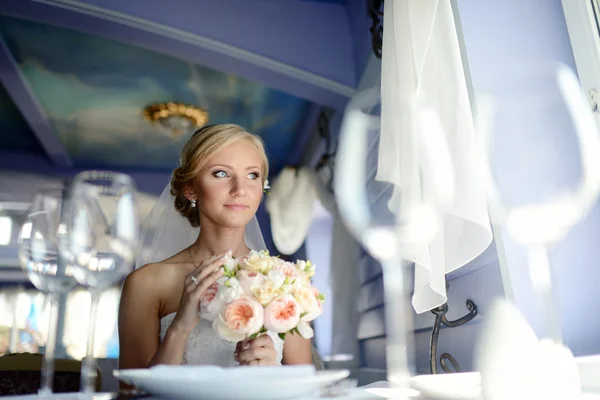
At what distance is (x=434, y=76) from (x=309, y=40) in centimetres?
175

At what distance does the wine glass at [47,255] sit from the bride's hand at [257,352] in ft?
1.22

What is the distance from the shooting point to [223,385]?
486 mm

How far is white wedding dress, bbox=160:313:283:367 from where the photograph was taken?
1382 millimetres

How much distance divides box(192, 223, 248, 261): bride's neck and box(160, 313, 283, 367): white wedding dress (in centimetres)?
26

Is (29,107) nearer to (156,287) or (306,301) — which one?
(156,287)

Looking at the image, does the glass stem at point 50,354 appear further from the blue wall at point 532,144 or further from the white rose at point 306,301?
the blue wall at point 532,144

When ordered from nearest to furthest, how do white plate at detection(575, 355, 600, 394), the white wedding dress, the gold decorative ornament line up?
white plate at detection(575, 355, 600, 394)
the white wedding dress
the gold decorative ornament

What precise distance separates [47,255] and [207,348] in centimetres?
87

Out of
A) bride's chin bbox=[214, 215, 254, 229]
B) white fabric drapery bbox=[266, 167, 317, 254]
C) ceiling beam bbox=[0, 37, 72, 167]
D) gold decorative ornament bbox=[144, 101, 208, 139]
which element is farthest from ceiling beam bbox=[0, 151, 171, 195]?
bride's chin bbox=[214, 215, 254, 229]

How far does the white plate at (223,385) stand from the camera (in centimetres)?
49

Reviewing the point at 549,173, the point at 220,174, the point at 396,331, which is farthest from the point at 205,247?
the point at 549,173

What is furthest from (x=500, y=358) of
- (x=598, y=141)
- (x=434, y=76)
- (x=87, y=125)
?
(x=87, y=125)

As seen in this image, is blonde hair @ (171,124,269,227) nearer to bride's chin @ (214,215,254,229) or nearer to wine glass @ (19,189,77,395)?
bride's chin @ (214,215,254,229)

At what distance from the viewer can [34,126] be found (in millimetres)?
5180
